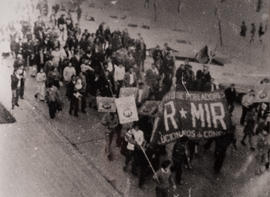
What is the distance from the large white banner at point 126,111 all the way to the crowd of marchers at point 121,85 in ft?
0.99

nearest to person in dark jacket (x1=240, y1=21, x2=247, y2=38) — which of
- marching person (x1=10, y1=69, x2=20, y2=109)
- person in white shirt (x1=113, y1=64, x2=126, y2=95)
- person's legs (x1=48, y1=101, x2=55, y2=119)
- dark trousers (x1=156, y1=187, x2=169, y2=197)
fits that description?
person in white shirt (x1=113, y1=64, x2=126, y2=95)

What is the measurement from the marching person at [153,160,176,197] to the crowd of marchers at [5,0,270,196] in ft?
0.07

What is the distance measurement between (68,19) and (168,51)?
273 inches

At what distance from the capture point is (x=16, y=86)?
14.1 meters

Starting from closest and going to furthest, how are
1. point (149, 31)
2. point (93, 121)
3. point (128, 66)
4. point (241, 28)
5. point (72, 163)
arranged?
point (72, 163) < point (93, 121) < point (128, 66) < point (241, 28) < point (149, 31)

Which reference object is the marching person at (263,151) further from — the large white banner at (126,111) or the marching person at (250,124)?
the large white banner at (126,111)

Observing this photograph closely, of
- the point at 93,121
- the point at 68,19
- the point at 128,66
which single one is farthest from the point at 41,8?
the point at 93,121

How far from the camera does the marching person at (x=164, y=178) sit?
352 inches

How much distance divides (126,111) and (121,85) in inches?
140

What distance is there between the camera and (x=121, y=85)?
A: 1439 cm

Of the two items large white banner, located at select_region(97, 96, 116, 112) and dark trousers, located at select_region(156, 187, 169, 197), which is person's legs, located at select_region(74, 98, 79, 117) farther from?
dark trousers, located at select_region(156, 187, 169, 197)

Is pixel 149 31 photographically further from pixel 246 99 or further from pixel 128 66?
pixel 246 99

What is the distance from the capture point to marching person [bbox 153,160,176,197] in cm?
894

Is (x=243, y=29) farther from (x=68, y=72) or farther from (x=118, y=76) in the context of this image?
(x=68, y=72)
